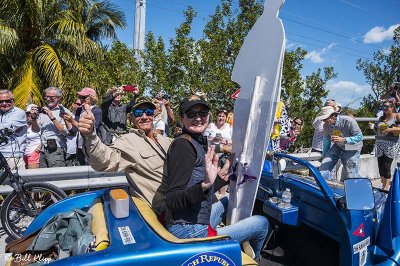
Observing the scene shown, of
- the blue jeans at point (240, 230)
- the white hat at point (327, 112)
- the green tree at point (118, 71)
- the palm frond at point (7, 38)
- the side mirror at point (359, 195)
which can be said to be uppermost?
the palm frond at point (7, 38)

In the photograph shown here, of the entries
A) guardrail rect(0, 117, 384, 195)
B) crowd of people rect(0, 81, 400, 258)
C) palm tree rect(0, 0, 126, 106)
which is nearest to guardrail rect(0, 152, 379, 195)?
guardrail rect(0, 117, 384, 195)

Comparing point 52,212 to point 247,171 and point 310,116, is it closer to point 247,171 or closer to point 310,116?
point 247,171

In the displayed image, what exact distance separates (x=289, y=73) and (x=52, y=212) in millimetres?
7397

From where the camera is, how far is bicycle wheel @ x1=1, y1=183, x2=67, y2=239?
373 cm

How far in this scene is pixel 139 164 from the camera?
236 cm

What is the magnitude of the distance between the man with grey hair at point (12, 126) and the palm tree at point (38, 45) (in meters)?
5.82

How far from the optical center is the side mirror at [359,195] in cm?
203

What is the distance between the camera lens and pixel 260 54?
8.14ft

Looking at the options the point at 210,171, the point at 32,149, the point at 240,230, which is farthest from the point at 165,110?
the point at 210,171

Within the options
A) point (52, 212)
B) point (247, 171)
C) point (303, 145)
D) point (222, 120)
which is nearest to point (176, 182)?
point (247, 171)

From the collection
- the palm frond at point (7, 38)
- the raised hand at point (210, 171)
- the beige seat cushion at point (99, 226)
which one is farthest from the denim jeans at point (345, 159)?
the palm frond at point (7, 38)

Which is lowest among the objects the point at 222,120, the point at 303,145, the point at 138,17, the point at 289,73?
the point at 303,145

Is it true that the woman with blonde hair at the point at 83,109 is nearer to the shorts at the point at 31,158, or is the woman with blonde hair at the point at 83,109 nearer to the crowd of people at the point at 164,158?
the crowd of people at the point at 164,158

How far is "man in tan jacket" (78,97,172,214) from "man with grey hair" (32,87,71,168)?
265cm
